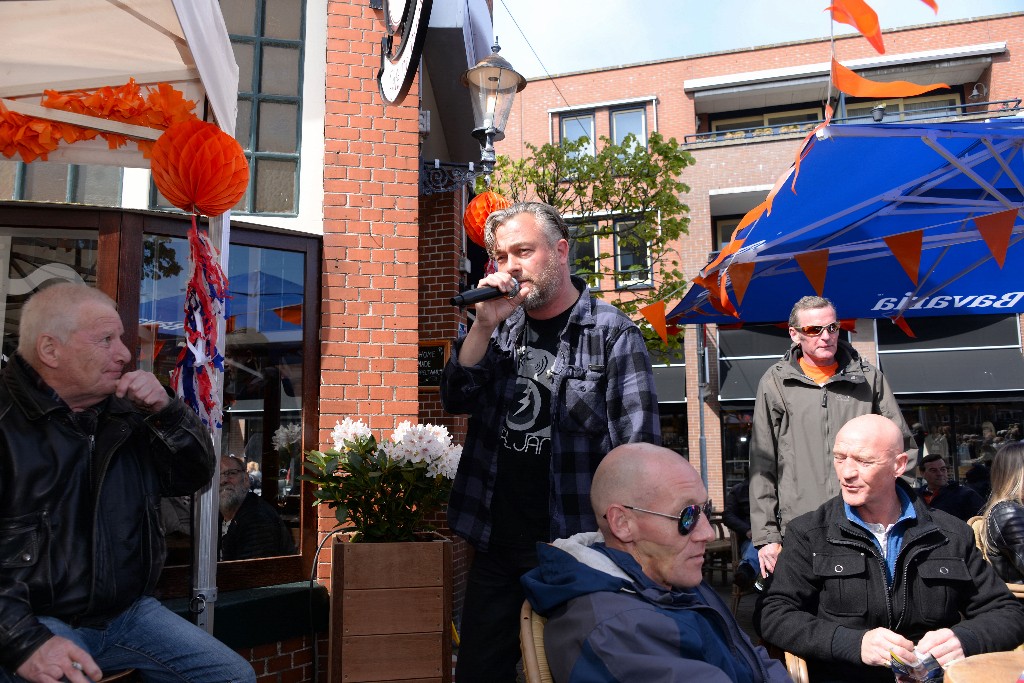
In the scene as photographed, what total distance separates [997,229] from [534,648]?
13.5ft

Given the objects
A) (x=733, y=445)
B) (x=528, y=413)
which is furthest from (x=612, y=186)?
(x=733, y=445)

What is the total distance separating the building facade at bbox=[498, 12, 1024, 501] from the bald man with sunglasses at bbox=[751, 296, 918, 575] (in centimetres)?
1339

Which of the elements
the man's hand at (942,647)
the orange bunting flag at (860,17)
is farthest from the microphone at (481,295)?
the man's hand at (942,647)

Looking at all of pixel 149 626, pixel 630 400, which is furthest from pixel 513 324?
pixel 149 626

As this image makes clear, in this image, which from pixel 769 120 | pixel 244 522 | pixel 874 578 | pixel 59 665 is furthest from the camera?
pixel 769 120

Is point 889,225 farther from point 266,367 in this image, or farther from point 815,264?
point 266,367

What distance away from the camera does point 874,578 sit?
279cm

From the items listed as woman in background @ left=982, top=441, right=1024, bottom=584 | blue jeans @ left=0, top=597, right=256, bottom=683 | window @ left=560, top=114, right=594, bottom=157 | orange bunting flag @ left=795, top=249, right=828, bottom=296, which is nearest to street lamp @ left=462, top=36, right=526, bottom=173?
orange bunting flag @ left=795, top=249, right=828, bottom=296

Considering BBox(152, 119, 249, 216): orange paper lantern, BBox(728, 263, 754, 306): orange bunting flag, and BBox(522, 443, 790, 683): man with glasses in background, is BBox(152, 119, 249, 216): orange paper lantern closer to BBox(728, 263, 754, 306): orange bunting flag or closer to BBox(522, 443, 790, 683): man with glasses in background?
BBox(522, 443, 790, 683): man with glasses in background

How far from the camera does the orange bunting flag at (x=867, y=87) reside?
265 cm

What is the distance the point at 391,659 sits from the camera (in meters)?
3.93

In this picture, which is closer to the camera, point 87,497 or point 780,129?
point 87,497

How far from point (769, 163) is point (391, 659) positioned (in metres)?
19.6

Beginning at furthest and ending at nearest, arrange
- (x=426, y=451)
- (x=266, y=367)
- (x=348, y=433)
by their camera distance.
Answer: (x=266, y=367), (x=348, y=433), (x=426, y=451)
